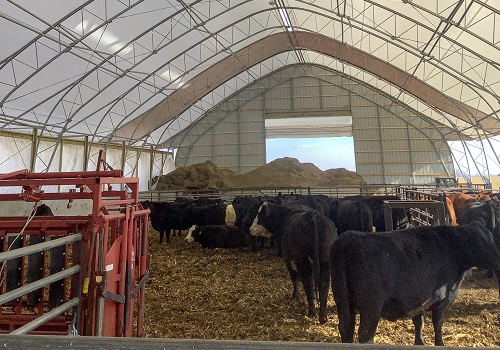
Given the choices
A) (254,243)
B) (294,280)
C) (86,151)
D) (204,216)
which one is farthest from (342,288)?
(86,151)

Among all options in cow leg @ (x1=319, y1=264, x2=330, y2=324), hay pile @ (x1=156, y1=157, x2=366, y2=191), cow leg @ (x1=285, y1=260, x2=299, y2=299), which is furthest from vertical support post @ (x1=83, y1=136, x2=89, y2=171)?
cow leg @ (x1=319, y1=264, x2=330, y2=324)

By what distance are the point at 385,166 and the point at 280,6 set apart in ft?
57.6

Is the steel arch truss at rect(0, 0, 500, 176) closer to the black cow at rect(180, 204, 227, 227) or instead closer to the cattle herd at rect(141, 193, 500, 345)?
the black cow at rect(180, 204, 227, 227)

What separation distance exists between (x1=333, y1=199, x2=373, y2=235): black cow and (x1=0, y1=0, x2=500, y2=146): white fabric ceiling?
8.80 meters

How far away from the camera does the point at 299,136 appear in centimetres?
3225

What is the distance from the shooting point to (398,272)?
11.6ft

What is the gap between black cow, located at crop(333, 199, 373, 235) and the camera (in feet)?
30.6

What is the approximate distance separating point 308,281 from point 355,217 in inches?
189

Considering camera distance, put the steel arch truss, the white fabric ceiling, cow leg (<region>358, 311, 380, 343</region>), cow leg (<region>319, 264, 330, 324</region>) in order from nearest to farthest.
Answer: cow leg (<region>358, 311, 380, 343</region>), cow leg (<region>319, 264, 330, 324</region>), the white fabric ceiling, the steel arch truss

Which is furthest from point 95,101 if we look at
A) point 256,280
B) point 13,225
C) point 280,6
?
point 13,225

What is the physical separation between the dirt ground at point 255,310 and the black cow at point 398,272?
94 centimetres

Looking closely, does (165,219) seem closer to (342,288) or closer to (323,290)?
(323,290)

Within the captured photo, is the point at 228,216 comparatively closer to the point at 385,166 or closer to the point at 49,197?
the point at 49,197

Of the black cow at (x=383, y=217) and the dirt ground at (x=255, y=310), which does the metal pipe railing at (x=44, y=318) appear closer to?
the dirt ground at (x=255, y=310)
